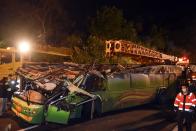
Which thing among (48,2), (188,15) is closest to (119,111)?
(48,2)

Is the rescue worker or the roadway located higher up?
the rescue worker

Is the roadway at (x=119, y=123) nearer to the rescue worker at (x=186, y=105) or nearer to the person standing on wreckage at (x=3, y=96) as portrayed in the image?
the person standing on wreckage at (x=3, y=96)

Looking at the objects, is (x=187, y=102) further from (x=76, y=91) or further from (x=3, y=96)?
(x=3, y=96)

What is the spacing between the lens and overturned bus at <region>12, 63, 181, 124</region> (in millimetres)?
13094

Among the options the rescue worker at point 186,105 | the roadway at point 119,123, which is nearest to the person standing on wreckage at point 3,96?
the roadway at point 119,123

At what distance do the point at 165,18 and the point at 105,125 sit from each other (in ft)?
151

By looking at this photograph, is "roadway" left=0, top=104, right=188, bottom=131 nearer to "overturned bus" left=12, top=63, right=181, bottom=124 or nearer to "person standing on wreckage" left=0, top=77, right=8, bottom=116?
"person standing on wreckage" left=0, top=77, right=8, bottom=116

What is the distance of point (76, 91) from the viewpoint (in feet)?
45.5

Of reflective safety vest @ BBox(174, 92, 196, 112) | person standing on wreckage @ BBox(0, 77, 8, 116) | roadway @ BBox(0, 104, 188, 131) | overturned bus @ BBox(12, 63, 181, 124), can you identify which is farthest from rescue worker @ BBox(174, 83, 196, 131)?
person standing on wreckage @ BBox(0, 77, 8, 116)

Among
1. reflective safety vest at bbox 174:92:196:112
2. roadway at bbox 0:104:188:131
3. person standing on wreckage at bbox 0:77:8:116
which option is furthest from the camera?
person standing on wreckage at bbox 0:77:8:116

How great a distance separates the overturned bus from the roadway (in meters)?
0.37

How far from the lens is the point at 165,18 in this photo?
58250 mm

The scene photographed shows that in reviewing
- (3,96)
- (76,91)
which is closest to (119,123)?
(76,91)

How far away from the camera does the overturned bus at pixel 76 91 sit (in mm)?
13094
